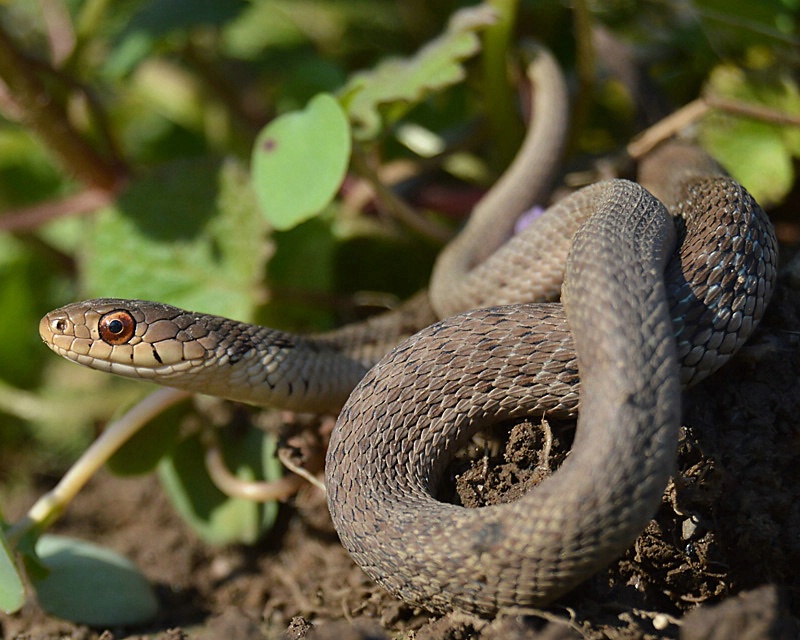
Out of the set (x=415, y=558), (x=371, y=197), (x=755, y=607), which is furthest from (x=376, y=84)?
(x=755, y=607)

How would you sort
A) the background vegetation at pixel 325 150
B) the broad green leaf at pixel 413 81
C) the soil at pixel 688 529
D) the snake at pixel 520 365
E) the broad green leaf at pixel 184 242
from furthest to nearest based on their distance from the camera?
the broad green leaf at pixel 184 242
the background vegetation at pixel 325 150
the broad green leaf at pixel 413 81
the soil at pixel 688 529
the snake at pixel 520 365

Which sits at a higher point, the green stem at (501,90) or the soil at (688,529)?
the green stem at (501,90)

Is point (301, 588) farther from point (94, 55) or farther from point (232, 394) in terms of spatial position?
point (94, 55)

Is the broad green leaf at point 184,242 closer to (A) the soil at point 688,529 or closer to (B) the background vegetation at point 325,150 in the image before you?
(B) the background vegetation at point 325,150

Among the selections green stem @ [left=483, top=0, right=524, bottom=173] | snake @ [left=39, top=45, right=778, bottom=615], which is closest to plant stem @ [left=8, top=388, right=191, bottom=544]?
snake @ [left=39, top=45, right=778, bottom=615]

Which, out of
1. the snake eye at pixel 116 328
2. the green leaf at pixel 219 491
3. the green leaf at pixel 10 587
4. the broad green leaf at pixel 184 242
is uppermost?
the snake eye at pixel 116 328

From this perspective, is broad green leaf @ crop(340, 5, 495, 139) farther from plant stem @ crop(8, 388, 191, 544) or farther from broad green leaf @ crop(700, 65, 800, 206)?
plant stem @ crop(8, 388, 191, 544)

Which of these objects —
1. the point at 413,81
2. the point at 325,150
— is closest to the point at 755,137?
the point at 413,81

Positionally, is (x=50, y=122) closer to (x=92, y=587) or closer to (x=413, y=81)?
(x=413, y=81)

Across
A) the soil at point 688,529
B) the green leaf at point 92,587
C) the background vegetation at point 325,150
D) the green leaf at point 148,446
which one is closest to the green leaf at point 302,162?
the background vegetation at point 325,150
